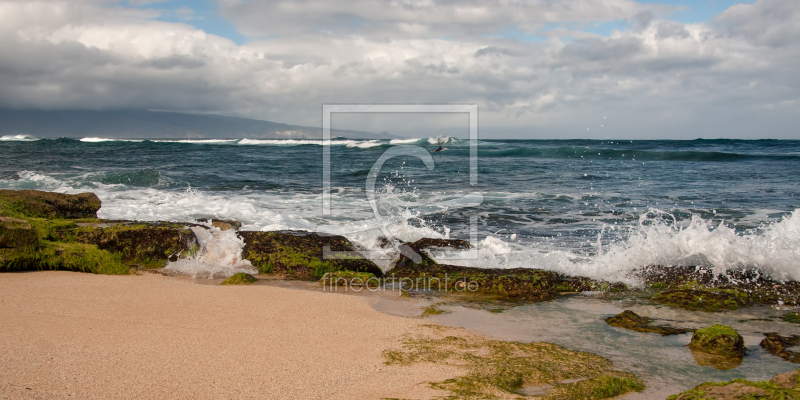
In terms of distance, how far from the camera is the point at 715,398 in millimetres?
2271

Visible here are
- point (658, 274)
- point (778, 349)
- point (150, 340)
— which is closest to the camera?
point (150, 340)

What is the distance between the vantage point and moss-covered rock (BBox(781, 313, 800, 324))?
14.2 ft

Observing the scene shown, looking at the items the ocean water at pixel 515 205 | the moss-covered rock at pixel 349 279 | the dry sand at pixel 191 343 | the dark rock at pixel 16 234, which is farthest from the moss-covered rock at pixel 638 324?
the dark rock at pixel 16 234

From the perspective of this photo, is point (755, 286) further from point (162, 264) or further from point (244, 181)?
point (244, 181)

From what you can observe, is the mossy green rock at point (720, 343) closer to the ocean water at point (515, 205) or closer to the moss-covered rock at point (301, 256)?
the ocean water at point (515, 205)

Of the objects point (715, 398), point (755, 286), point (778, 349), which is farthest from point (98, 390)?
point (755, 286)

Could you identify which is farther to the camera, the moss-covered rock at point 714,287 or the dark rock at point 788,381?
the moss-covered rock at point 714,287

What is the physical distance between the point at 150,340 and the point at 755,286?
18.8 ft

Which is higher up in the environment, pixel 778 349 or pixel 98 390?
pixel 98 390

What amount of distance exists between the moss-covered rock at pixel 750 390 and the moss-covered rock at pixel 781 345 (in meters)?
1.47

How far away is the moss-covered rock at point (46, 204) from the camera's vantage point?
6.39 metres

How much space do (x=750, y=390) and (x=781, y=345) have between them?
191 cm

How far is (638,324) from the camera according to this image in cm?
414

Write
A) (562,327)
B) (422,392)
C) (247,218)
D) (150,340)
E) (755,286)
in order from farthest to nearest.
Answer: (247,218)
(755,286)
(562,327)
(150,340)
(422,392)
